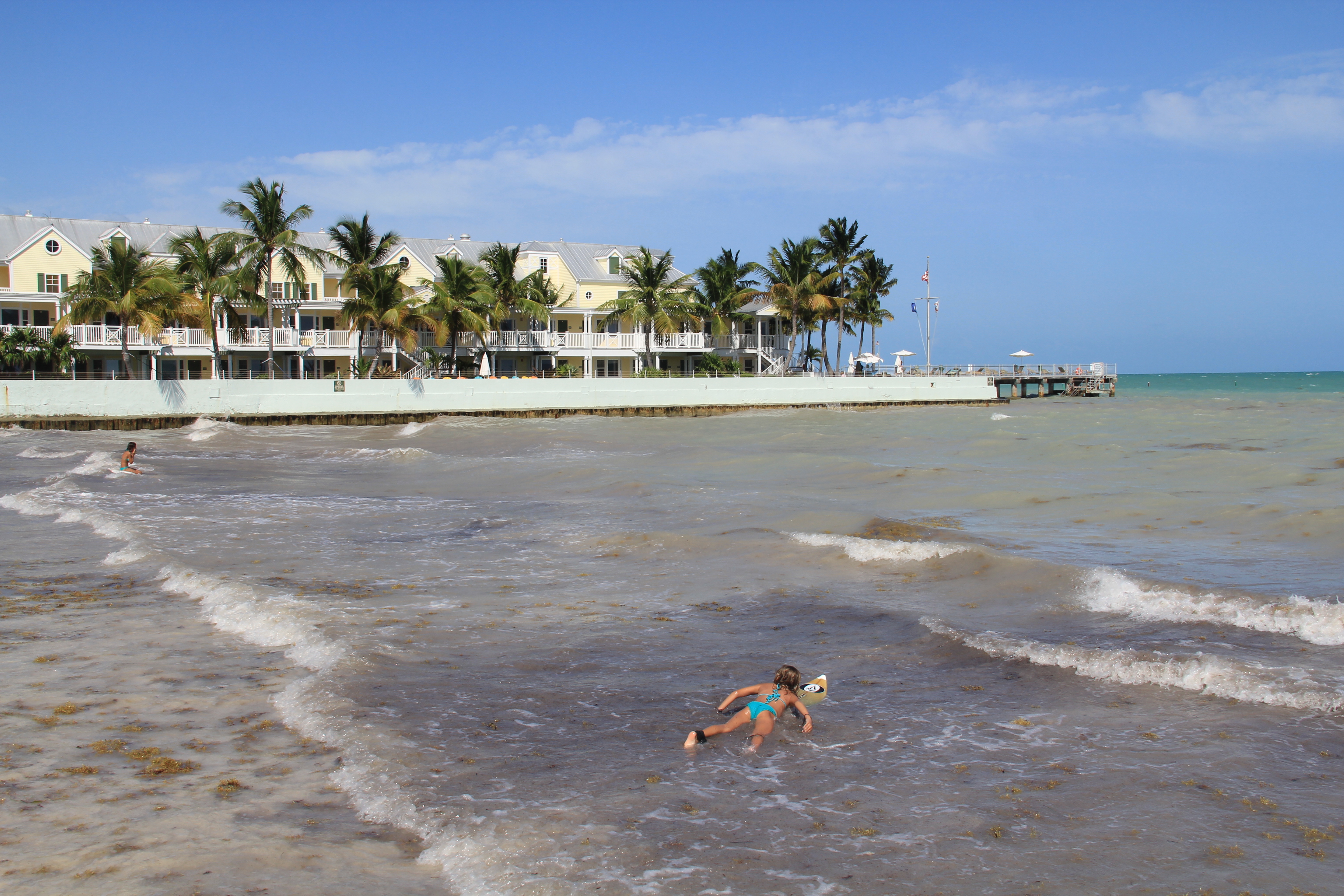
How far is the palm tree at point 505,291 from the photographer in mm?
50969

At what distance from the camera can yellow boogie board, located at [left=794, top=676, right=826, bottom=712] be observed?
6801 mm

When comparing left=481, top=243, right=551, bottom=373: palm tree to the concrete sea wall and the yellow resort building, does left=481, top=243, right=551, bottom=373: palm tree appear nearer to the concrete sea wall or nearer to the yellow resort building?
the yellow resort building

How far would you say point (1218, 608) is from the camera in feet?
29.7

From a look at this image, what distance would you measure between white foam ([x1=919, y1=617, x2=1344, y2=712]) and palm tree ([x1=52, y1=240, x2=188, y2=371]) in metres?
39.5

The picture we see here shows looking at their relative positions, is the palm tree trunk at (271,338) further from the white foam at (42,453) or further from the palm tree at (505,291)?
the white foam at (42,453)

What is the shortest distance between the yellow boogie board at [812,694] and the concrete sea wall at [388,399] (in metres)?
38.0

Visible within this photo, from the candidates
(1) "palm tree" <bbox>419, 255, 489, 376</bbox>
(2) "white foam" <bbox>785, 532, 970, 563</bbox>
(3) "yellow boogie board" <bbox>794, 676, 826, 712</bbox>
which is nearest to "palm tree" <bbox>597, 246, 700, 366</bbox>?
(1) "palm tree" <bbox>419, 255, 489, 376</bbox>

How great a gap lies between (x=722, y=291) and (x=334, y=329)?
76.5 feet

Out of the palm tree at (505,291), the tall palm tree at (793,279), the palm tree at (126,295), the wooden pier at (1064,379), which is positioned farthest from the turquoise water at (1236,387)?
the palm tree at (126,295)

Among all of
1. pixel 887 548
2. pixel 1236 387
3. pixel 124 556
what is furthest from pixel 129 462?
pixel 1236 387

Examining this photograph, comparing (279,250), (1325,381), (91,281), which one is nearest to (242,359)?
(279,250)

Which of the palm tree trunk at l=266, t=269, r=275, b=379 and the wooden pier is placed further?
the wooden pier

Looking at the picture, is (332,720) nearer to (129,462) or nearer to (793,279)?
(129,462)

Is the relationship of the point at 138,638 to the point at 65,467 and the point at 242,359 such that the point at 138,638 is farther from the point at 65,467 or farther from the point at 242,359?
the point at 242,359
